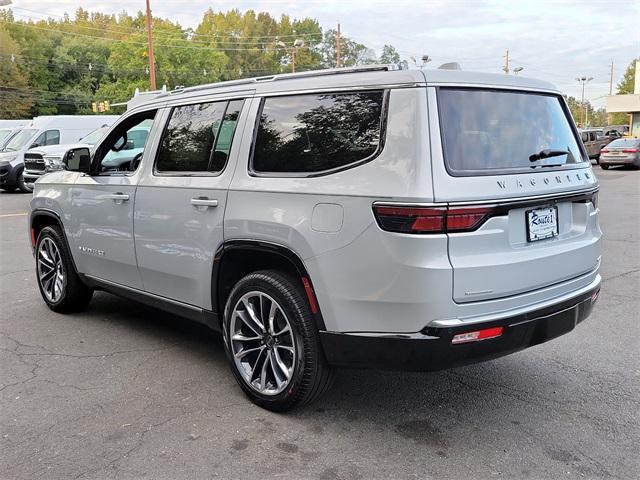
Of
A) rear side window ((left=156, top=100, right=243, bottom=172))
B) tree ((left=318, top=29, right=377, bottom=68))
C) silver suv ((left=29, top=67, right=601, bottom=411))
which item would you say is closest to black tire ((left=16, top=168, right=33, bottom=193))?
rear side window ((left=156, top=100, right=243, bottom=172))

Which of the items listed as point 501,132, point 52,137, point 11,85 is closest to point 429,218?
point 501,132

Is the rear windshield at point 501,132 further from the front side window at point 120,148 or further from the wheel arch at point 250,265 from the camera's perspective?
the front side window at point 120,148

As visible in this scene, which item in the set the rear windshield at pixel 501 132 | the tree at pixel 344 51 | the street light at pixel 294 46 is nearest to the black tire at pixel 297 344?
the rear windshield at pixel 501 132

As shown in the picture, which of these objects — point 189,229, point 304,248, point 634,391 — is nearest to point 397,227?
point 304,248

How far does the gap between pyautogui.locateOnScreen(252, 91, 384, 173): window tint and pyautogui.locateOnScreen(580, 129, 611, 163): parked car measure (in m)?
31.8

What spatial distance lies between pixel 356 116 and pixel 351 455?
70.1 inches

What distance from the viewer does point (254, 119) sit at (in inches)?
149

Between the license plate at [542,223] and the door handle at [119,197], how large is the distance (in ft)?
9.58

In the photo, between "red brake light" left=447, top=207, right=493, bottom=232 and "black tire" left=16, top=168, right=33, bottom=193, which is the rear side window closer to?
"red brake light" left=447, top=207, right=493, bottom=232

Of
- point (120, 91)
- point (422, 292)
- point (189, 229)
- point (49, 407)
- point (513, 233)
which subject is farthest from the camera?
point (120, 91)

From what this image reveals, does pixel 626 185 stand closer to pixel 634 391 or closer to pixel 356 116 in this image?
pixel 634 391

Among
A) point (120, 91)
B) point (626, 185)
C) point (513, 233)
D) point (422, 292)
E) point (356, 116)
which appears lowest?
point (626, 185)

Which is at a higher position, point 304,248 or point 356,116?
point 356,116

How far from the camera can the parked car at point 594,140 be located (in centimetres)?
3272
